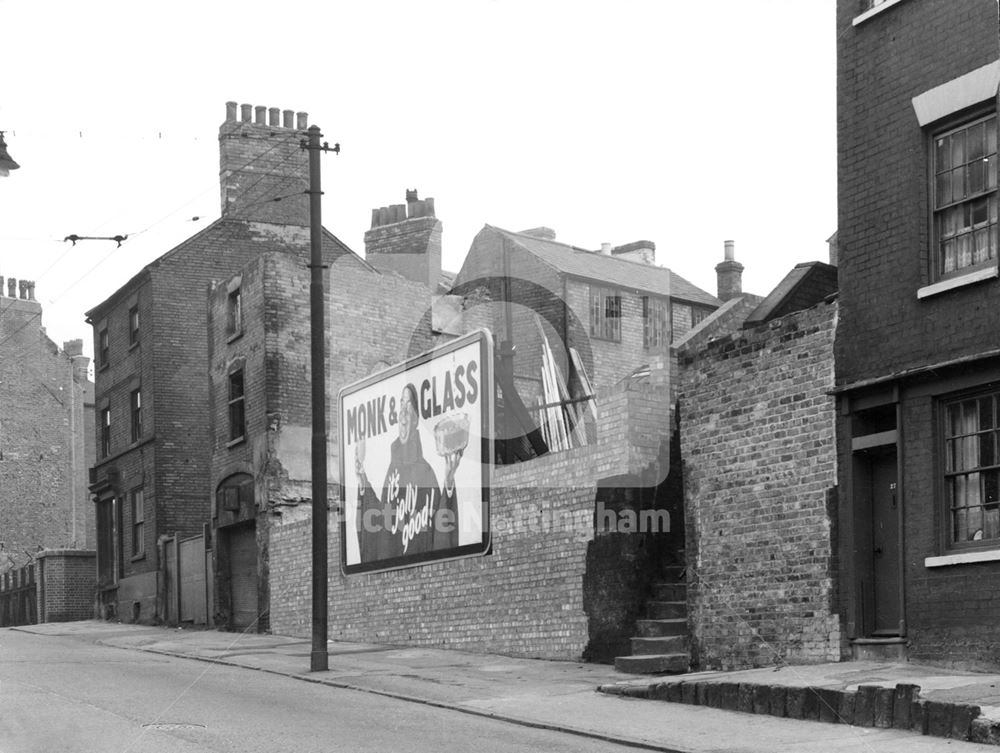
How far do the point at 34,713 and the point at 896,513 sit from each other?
29.0ft

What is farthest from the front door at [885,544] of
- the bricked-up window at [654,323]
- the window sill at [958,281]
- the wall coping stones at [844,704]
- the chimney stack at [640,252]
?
the chimney stack at [640,252]

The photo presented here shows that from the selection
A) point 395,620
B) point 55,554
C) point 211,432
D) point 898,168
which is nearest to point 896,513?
point 898,168

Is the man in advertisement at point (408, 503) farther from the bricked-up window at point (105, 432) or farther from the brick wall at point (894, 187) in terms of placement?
the bricked-up window at point (105, 432)

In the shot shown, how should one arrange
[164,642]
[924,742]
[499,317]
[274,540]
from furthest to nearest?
[499,317] → [274,540] → [164,642] → [924,742]

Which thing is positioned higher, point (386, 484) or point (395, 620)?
point (386, 484)

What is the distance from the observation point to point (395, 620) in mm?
22656

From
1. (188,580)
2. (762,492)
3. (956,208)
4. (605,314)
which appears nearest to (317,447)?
(762,492)

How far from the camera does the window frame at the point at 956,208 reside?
44.6 ft

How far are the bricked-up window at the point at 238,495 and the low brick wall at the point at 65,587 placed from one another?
34.3 ft

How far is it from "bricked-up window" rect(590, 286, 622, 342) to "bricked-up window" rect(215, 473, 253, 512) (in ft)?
36.7

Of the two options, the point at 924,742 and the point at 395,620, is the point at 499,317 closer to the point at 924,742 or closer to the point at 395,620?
the point at 395,620

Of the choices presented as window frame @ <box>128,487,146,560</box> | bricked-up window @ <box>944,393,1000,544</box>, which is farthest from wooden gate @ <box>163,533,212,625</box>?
bricked-up window @ <box>944,393,1000,544</box>

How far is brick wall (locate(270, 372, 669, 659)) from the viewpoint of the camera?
725 inches

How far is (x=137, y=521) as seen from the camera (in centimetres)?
3450
